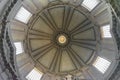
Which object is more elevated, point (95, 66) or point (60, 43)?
point (60, 43)

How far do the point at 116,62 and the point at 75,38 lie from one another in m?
9.09

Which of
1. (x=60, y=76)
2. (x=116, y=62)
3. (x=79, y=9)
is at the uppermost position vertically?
(x=79, y=9)

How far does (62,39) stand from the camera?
27453mm

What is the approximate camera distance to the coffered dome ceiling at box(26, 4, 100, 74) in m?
25.1

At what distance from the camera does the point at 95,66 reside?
23.2 metres

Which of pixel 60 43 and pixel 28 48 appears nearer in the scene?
pixel 28 48

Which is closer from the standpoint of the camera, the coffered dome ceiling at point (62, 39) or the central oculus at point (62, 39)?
the coffered dome ceiling at point (62, 39)

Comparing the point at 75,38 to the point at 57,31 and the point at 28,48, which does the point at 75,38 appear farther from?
the point at 28,48

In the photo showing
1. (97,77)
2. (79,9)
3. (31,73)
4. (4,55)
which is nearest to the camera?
(4,55)

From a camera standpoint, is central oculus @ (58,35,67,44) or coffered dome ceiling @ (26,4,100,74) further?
central oculus @ (58,35,67,44)

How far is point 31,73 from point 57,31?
5935 mm

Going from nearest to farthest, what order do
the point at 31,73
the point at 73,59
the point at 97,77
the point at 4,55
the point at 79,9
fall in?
the point at 4,55, the point at 97,77, the point at 31,73, the point at 79,9, the point at 73,59

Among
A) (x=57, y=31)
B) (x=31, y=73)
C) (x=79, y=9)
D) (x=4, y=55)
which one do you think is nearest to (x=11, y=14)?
(x=4, y=55)

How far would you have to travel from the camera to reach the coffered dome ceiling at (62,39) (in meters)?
25.1
